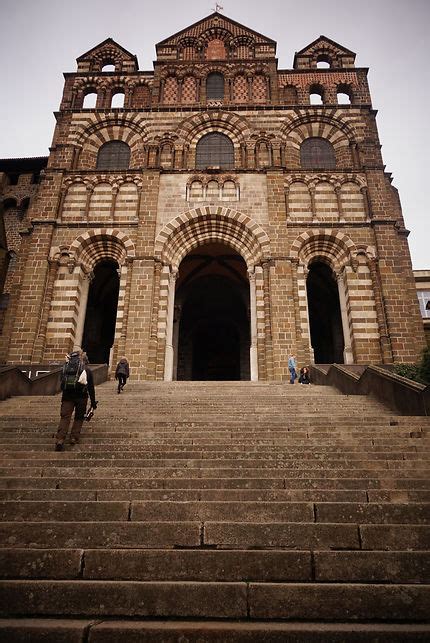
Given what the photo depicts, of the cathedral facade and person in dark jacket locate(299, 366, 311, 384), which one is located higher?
the cathedral facade

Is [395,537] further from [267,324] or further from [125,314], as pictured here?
[125,314]

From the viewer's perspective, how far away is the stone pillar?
1461 cm

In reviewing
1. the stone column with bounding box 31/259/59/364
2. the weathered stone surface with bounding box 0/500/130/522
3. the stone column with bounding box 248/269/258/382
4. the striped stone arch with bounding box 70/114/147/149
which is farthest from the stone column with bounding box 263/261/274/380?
the weathered stone surface with bounding box 0/500/130/522

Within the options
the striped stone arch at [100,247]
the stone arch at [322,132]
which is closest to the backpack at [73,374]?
the striped stone arch at [100,247]

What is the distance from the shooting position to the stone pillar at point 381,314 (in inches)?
575

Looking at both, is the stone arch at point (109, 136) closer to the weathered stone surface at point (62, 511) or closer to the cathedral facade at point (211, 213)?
the cathedral facade at point (211, 213)

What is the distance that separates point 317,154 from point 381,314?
910cm

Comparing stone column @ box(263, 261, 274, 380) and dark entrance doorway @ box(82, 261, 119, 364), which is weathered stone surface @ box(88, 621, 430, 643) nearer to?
stone column @ box(263, 261, 274, 380)

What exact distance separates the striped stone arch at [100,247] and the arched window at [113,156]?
429 cm

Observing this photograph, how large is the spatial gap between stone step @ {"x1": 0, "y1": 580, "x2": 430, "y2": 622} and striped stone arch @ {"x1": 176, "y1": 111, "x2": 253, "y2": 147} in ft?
64.2

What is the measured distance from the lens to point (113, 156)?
760 inches

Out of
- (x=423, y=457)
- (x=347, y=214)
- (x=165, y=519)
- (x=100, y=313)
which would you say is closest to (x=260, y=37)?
(x=347, y=214)

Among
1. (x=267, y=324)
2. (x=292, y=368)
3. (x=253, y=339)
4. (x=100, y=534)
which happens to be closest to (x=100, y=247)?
(x=253, y=339)

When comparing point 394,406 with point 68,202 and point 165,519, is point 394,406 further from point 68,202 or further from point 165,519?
point 68,202
